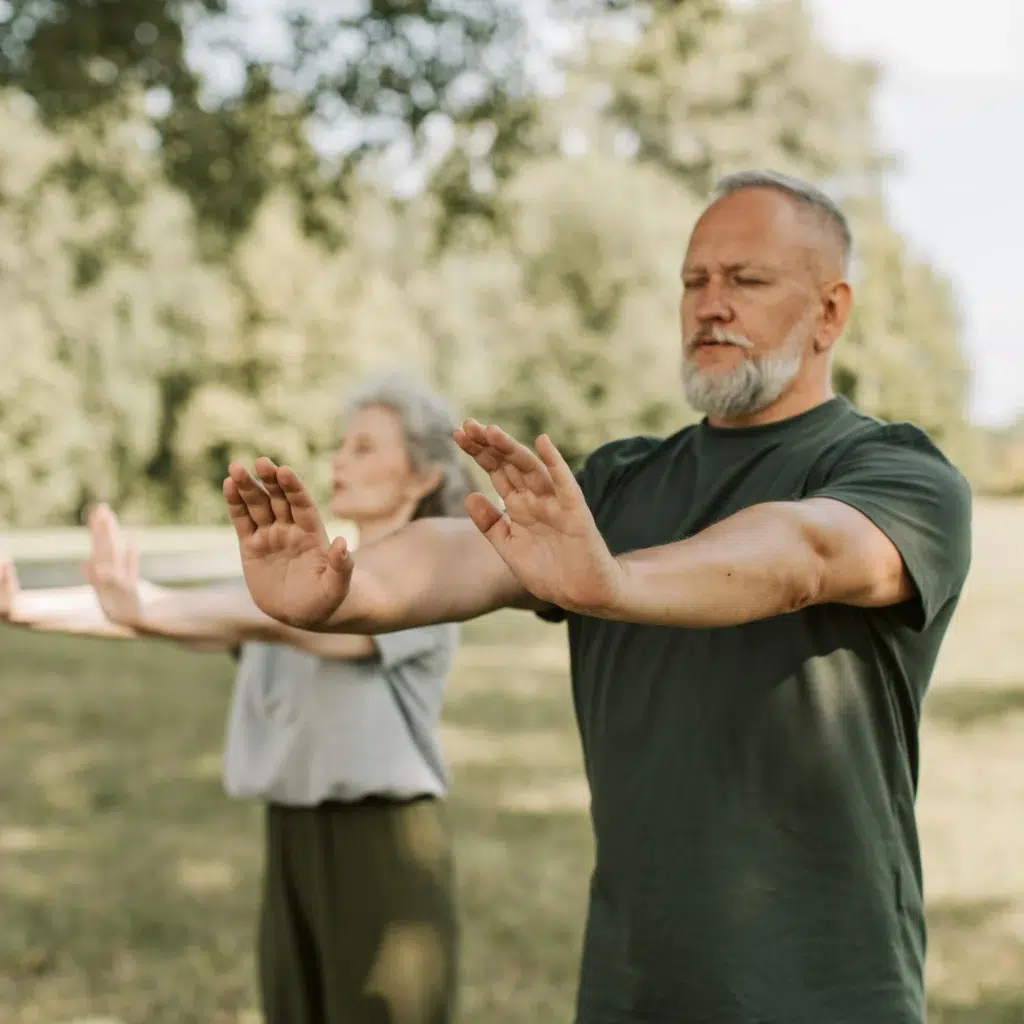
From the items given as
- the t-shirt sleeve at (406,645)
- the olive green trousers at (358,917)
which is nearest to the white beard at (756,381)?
the t-shirt sleeve at (406,645)

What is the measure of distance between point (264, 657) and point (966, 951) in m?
3.21

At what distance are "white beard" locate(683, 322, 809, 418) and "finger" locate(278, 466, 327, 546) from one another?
0.70 metres

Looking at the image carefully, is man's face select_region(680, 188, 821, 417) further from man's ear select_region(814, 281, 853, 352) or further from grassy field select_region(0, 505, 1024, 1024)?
grassy field select_region(0, 505, 1024, 1024)

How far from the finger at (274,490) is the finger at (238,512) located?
0.04 metres

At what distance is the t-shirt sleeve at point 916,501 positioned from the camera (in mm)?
2115

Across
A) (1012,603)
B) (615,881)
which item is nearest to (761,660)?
(615,881)

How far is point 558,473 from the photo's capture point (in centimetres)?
185

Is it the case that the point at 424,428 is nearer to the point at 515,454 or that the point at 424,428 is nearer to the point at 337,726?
the point at 337,726

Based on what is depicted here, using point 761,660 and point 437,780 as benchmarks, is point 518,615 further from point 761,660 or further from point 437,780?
point 761,660

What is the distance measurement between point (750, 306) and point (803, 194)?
224 millimetres

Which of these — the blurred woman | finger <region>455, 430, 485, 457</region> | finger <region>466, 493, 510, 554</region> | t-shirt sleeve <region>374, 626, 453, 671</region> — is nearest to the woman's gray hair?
the blurred woman

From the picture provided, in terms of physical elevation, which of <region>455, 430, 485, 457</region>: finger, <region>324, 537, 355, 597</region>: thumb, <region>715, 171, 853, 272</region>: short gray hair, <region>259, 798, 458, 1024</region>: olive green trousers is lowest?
<region>259, 798, 458, 1024</region>: olive green trousers

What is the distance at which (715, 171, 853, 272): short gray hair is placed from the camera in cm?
249

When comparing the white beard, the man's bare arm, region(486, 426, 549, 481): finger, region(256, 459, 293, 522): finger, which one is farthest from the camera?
the white beard
